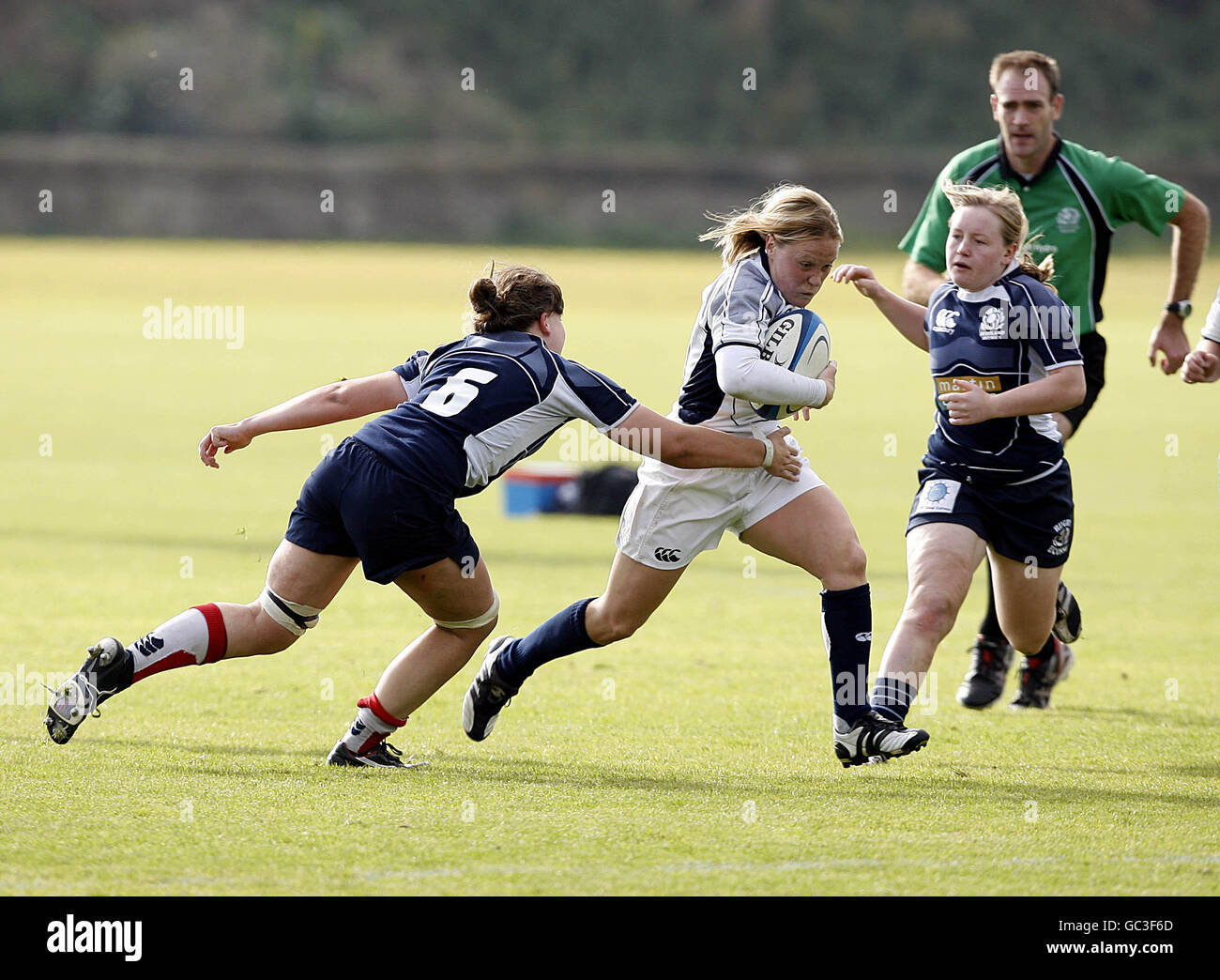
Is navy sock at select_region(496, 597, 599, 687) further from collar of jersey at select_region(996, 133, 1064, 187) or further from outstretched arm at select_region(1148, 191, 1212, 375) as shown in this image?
outstretched arm at select_region(1148, 191, 1212, 375)

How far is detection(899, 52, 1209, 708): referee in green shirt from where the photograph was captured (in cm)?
677

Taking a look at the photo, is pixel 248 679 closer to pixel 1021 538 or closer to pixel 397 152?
pixel 1021 538

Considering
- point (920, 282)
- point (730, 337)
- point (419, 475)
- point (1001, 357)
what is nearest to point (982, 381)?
point (1001, 357)

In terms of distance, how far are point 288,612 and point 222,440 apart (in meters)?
0.57

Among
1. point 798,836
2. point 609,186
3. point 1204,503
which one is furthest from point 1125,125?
point 798,836

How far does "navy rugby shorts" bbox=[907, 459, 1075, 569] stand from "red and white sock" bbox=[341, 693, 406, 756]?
1883mm

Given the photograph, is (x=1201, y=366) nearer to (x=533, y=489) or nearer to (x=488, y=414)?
(x=488, y=414)

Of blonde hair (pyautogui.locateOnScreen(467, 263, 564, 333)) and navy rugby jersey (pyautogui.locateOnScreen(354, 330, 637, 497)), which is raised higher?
blonde hair (pyautogui.locateOnScreen(467, 263, 564, 333))

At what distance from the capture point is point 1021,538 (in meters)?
5.72

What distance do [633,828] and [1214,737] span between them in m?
2.61

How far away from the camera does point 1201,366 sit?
6.24 m

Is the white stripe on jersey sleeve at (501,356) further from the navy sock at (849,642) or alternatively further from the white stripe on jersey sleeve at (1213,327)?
the white stripe on jersey sleeve at (1213,327)

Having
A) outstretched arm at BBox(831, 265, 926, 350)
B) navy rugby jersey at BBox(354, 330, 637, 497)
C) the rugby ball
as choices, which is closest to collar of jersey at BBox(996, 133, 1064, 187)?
outstretched arm at BBox(831, 265, 926, 350)

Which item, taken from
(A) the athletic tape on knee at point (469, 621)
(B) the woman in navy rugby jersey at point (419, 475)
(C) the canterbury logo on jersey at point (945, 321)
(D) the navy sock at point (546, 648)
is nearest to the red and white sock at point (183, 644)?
(B) the woman in navy rugby jersey at point (419, 475)
